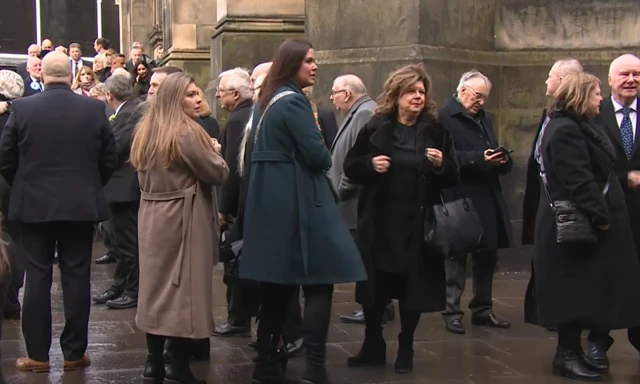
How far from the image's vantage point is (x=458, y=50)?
1016 centimetres

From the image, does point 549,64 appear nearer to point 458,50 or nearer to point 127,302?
point 458,50

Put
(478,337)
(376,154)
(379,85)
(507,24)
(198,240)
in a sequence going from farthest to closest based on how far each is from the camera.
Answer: (507,24) → (379,85) → (478,337) → (376,154) → (198,240)

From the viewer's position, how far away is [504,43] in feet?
34.8

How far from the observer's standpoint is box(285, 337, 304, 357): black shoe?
6.71 meters

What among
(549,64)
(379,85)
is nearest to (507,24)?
(549,64)

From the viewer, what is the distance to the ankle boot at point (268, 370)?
5.82 meters

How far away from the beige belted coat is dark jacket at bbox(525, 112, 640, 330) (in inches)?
81.2

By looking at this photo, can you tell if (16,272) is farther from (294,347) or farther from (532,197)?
(532,197)

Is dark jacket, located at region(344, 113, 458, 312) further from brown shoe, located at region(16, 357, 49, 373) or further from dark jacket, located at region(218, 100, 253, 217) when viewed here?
brown shoe, located at region(16, 357, 49, 373)

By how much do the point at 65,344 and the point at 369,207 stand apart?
210cm

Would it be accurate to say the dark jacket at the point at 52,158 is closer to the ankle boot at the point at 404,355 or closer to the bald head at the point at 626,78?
the ankle boot at the point at 404,355

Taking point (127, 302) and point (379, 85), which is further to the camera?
point (379, 85)

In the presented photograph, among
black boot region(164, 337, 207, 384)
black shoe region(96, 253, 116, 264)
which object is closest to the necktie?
black boot region(164, 337, 207, 384)

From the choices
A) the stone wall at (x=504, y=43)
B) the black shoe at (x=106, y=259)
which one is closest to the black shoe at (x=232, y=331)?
the stone wall at (x=504, y=43)
